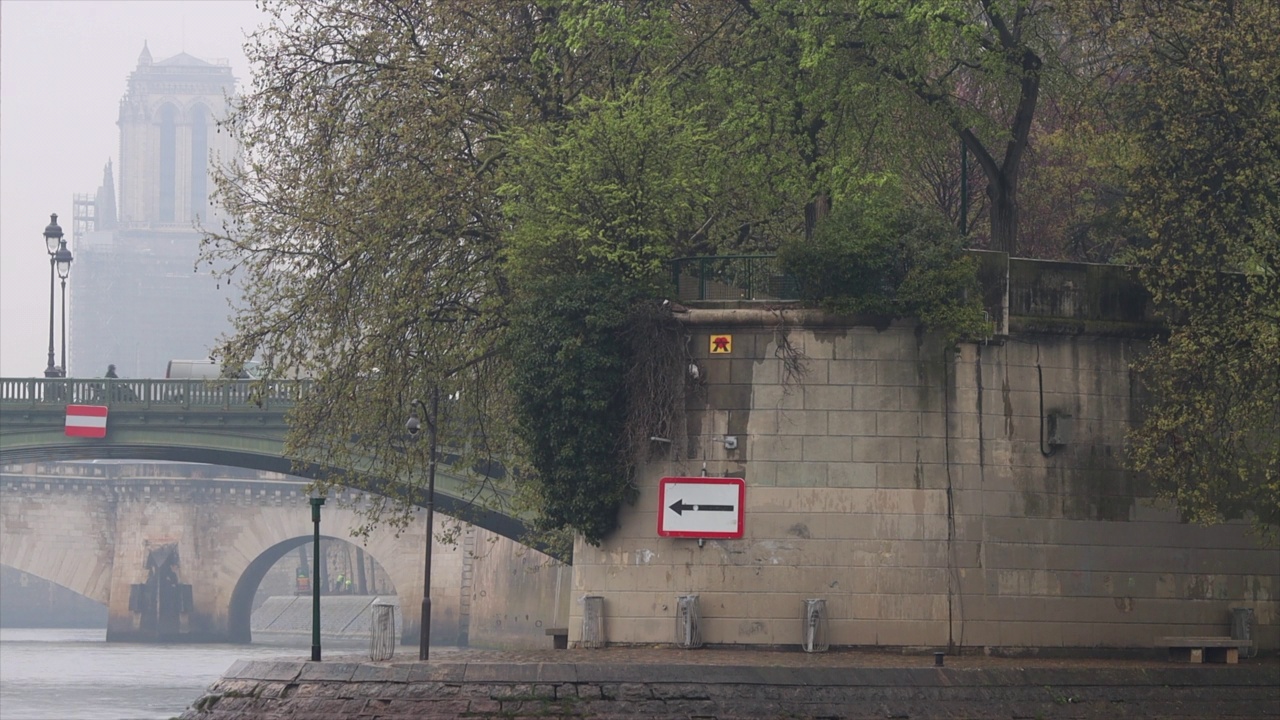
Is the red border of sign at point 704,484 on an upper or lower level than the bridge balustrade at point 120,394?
lower

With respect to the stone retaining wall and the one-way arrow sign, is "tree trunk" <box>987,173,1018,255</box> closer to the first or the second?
the one-way arrow sign

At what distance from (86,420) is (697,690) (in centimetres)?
3110

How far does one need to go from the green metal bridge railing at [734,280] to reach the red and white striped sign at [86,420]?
2628cm

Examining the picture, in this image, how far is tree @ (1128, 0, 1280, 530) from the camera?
89.7 ft

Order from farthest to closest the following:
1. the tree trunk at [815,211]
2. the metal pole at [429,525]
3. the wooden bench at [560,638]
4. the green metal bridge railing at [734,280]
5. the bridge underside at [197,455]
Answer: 1. the bridge underside at [197,455]
2. the tree trunk at [815,211]
3. the wooden bench at [560,638]
4. the metal pole at [429,525]
5. the green metal bridge railing at [734,280]

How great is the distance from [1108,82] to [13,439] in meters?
33.4

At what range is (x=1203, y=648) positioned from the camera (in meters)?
28.5

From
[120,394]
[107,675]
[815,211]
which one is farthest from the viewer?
[107,675]

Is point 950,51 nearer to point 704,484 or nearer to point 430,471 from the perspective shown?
point 704,484

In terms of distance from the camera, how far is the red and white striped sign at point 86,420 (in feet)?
167

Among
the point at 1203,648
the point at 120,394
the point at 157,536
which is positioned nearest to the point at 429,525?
the point at 1203,648

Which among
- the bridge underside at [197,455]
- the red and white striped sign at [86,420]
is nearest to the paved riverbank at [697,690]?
the bridge underside at [197,455]

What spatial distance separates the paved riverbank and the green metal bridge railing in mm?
6008

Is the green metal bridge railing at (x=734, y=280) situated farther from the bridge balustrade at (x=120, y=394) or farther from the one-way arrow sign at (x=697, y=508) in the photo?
the bridge balustrade at (x=120, y=394)
